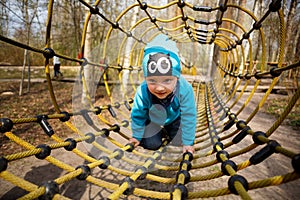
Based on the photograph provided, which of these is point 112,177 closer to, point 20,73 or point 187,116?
point 187,116

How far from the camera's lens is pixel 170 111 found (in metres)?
1.10

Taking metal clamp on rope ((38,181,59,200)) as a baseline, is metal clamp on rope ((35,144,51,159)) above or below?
above

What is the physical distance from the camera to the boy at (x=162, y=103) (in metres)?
0.88

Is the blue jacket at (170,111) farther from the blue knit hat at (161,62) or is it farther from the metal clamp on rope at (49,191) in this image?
the metal clamp on rope at (49,191)

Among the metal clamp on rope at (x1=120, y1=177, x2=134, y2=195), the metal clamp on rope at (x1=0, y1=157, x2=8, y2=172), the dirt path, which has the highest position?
the metal clamp on rope at (x1=0, y1=157, x2=8, y2=172)

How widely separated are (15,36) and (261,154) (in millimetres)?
4820

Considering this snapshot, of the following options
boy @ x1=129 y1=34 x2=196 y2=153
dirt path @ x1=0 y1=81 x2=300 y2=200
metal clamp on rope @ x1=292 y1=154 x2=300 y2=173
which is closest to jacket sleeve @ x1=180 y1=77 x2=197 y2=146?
boy @ x1=129 y1=34 x2=196 y2=153

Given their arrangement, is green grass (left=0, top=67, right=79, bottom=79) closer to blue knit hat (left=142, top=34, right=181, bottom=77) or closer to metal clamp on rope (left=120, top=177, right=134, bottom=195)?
blue knit hat (left=142, top=34, right=181, bottom=77)

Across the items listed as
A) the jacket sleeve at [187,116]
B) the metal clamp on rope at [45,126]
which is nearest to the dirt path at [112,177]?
the jacket sleeve at [187,116]

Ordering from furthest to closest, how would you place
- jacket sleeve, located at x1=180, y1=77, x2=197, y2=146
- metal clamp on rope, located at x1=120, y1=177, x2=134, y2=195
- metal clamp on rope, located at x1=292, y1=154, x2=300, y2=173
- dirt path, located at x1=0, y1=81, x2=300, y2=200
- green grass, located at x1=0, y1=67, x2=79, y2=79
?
green grass, located at x1=0, y1=67, x2=79, y2=79, dirt path, located at x1=0, y1=81, x2=300, y2=200, jacket sleeve, located at x1=180, y1=77, x2=197, y2=146, metal clamp on rope, located at x1=120, y1=177, x2=134, y2=195, metal clamp on rope, located at x1=292, y1=154, x2=300, y2=173

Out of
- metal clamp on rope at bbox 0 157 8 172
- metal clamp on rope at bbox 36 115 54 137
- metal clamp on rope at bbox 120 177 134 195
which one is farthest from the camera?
metal clamp on rope at bbox 36 115 54 137

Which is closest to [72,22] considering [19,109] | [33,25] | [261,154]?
[33,25]

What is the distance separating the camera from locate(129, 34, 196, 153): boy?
88 centimetres

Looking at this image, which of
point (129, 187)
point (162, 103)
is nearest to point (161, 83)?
point (162, 103)
